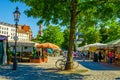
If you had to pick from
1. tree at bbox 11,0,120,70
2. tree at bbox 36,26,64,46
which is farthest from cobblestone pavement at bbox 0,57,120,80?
tree at bbox 36,26,64,46

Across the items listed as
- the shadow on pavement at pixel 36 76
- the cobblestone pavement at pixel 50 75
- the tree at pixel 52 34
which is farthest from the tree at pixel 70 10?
the tree at pixel 52 34

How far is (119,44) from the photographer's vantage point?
3662 cm

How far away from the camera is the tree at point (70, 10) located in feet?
82.1

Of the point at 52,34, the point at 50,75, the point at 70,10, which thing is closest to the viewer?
the point at 50,75

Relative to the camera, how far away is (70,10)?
27.2 m

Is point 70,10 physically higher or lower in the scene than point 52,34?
lower

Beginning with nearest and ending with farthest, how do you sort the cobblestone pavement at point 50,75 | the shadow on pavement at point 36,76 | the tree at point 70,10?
the shadow on pavement at point 36,76, the cobblestone pavement at point 50,75, the tree at point 70,10

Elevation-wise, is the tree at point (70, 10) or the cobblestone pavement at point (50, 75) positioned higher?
the tree at point (70, 10)

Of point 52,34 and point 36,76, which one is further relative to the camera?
point 52,34

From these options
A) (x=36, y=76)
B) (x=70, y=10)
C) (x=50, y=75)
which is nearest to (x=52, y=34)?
(x=70, y=10)

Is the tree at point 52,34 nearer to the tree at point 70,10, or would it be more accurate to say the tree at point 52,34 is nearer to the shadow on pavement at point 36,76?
the tree at point 70,10

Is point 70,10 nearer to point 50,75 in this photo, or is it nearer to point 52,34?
point 50,75

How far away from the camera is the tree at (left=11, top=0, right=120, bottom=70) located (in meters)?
25.0

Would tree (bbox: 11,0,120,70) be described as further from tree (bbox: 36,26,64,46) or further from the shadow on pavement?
tree (bbox: 36,26,64,46)
